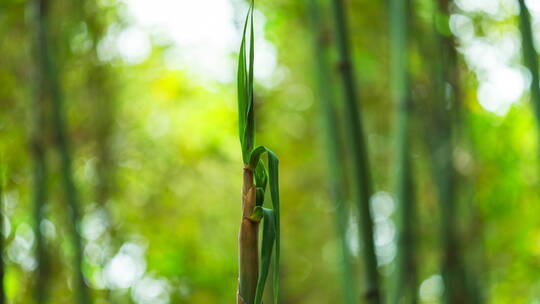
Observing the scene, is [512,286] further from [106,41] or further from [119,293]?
[106,41]

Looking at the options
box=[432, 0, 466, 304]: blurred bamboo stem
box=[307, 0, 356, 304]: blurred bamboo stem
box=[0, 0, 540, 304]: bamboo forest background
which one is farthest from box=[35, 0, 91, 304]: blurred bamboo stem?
box=[432, 0, 466, 304]: blurred bamboo stem

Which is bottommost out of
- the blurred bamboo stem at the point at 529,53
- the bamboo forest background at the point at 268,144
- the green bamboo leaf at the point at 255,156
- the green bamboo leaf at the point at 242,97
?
the green bamboo leaf at the point at 255,156

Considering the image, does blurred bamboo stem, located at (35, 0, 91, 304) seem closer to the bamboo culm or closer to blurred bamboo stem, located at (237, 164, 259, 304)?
the bamboo culm

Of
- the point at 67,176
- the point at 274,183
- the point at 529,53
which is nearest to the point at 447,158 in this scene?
the point at 529,53

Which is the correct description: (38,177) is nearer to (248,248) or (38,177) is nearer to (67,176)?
(67,176)

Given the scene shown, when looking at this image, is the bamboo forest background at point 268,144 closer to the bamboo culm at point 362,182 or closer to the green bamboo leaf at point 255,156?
the bamboo culm at point 362,182

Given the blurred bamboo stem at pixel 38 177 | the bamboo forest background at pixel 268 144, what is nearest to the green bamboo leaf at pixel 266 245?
the bamboo forest background at pixel 268 144

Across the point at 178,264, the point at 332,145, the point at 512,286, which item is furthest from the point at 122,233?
the point at 512,286
